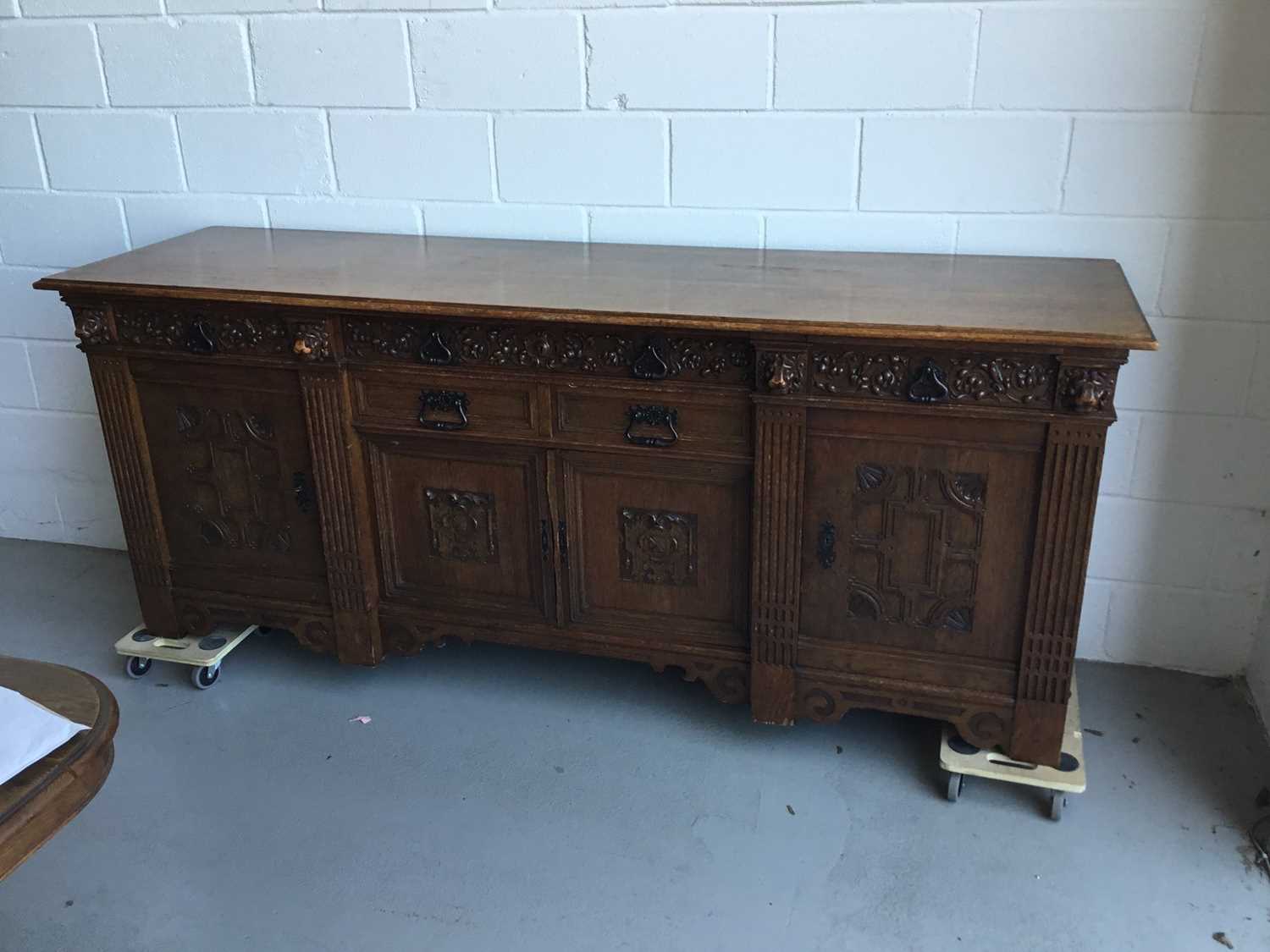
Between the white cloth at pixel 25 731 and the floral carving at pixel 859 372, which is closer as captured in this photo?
the white cloth at pixel 25 731

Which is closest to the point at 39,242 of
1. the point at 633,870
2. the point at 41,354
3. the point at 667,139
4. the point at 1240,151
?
the point at 41,354

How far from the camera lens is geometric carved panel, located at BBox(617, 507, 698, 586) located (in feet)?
6.82

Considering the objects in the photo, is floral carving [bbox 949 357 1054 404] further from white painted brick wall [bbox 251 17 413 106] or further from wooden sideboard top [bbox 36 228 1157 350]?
white painted brick wall [bbox 251 17 413 106]

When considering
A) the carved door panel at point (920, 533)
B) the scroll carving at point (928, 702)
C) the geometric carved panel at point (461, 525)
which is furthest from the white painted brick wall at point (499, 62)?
the scroll carving at point (928, 702)

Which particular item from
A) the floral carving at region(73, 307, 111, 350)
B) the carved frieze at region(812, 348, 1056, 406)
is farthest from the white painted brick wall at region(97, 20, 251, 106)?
the carved frieze at region(812, 348, 1056, 406)

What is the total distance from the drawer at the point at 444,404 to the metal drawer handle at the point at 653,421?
0.19m

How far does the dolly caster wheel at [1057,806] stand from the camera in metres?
2.00

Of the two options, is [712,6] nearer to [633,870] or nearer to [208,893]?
[633,870]

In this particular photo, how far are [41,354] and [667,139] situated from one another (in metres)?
1.82

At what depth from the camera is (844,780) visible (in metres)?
2.13

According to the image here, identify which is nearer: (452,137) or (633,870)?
(633,870)

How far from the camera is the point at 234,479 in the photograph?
231 cm

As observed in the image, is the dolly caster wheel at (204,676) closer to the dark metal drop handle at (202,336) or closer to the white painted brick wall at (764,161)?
the dark metal drop handle at (202,336)

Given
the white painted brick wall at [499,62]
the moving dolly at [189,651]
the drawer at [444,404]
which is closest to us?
the drawer at [444,404]
